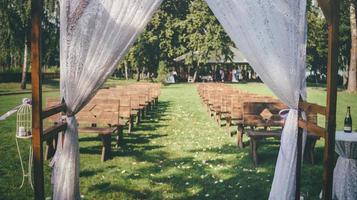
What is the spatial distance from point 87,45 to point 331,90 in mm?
3279

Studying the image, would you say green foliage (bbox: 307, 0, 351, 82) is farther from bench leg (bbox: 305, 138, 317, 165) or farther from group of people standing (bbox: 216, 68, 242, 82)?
bench leg (bbox: 305, 138, 317, 165)

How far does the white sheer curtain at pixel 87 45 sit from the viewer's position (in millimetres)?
5527

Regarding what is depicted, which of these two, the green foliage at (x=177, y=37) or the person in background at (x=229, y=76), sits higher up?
the green foliage at (x=177, y=37)

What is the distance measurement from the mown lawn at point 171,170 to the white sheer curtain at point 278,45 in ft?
3.61

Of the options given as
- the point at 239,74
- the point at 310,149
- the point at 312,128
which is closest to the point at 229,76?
the point at 239,74

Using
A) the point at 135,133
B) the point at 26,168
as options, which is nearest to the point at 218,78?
the point at 135,133

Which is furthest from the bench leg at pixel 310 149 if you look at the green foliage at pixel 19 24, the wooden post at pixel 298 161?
the green foliage at pixel 19 24

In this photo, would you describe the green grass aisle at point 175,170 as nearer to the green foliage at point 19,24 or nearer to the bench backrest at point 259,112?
the bench backrest at point 259,112

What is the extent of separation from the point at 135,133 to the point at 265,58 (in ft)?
24.4

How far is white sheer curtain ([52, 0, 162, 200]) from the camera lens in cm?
553

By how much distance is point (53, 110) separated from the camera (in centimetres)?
532

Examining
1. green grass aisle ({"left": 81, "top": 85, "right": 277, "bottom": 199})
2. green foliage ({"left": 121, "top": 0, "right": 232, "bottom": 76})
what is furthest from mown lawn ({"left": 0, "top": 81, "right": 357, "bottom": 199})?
green foliage ({"left": 121, "top": 0, "right": 232, "bottom": 76})

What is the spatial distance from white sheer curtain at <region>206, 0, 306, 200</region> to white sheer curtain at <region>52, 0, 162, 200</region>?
123cm

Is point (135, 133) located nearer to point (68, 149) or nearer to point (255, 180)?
point (255, 180)
